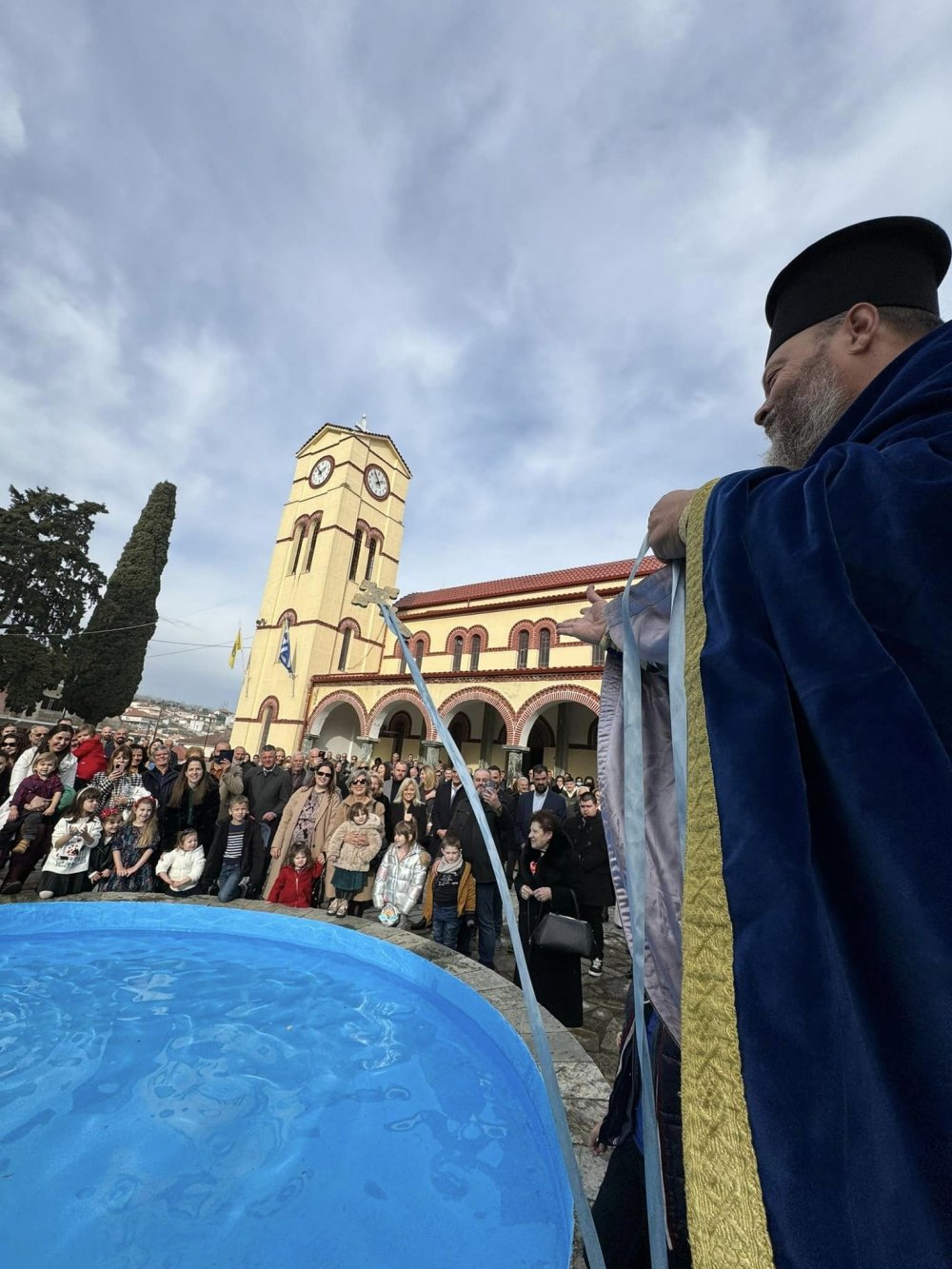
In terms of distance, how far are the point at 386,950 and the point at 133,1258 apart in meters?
3.08

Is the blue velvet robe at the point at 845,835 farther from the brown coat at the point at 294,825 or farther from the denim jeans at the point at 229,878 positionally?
the denim jeans at the point at 229,878

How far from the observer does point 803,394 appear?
129 cm

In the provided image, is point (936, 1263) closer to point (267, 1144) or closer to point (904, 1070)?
point (904, 1070)

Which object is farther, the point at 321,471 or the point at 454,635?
the point at 321,471

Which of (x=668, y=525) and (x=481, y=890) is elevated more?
(x=668, y=525)

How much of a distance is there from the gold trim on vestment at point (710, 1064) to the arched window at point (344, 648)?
22808 mm

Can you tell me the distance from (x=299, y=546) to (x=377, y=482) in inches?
193

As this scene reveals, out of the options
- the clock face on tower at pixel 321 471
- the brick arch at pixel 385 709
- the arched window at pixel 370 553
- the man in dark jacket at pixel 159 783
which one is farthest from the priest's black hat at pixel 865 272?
the clock face on tower at pixel 321 471

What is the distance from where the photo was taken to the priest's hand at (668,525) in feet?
3.60

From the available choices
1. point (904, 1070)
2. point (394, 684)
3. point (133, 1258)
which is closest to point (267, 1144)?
point (133, 1258)

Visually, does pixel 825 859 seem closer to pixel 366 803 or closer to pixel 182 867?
pixel 366 803

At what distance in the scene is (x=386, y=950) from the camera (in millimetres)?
5328

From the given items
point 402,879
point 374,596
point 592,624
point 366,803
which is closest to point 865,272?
point 592,624

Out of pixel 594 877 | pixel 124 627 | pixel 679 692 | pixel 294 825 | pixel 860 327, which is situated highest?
pixel 124 627
